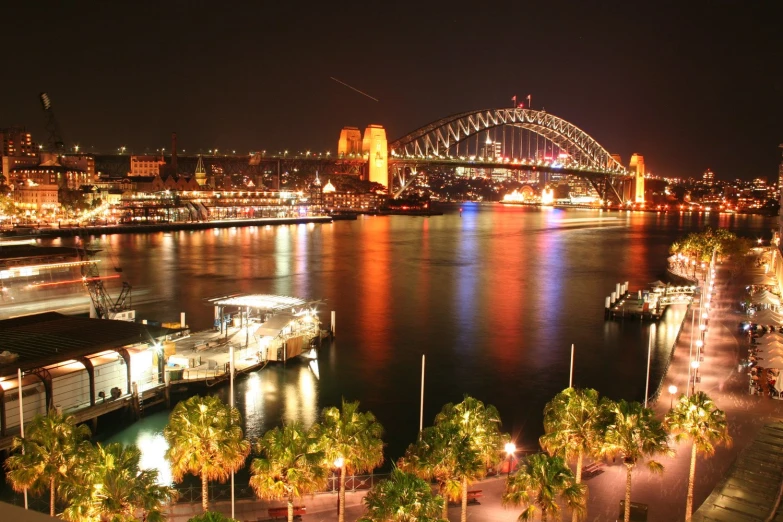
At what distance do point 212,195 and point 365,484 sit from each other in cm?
6596

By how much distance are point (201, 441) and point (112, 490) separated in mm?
950

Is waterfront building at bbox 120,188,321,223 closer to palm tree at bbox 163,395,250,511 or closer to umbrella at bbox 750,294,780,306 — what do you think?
umbrella at bbox 750,294,780,306

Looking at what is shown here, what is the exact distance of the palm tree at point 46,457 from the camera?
6.35m

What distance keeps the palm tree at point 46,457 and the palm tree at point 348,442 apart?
2.32 metres

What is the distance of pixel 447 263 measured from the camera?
37969 millimetres

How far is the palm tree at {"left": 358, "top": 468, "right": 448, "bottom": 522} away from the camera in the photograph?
5.61m

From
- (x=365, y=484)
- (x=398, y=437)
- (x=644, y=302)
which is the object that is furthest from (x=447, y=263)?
(x=365, y=484)

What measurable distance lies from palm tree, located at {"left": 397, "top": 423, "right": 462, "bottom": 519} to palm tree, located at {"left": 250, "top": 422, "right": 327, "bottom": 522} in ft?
3.04

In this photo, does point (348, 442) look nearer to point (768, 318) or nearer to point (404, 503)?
point (404, 503)

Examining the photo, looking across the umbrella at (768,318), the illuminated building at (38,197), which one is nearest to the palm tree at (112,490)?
the umbrella at (768,318)

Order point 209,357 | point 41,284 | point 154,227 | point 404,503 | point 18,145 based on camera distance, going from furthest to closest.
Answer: point 18,145 < point 154,227 < point 41,284 < point 209,357 < point 404,503

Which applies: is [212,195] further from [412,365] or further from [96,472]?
[96,472]

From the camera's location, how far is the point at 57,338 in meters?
12.0

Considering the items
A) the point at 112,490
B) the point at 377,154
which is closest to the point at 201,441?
the point at 112,490
